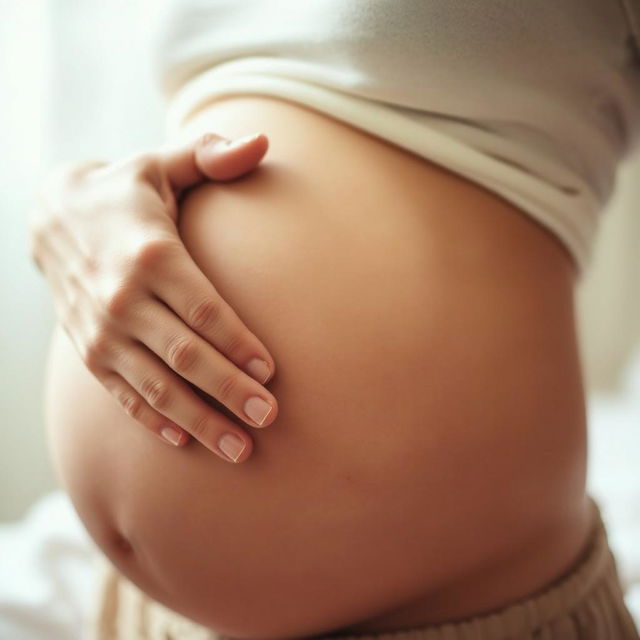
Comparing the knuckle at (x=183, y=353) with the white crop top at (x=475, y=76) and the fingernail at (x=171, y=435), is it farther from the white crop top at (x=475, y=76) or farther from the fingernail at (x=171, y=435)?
the white crop top at (x=475, y=76)

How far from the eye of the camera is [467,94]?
622 millimetres

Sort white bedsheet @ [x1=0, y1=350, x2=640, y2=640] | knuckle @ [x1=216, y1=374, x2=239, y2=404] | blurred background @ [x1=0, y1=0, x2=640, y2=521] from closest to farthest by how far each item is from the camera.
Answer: knuckle @ [x1=216, y1=374, x2=239, y2=404] → white bedsheet @ [x1=0, y1=350, x2=640, y2=640] → blurred background @ [x1=0, y1=0, x2=640, y2=521]

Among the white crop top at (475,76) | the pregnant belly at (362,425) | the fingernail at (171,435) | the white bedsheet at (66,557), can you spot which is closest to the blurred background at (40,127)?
the white bedsheet at (66,557)

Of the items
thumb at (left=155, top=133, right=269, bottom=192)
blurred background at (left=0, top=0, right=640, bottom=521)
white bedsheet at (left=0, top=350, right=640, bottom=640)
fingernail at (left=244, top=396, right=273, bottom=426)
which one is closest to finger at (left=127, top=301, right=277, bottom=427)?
fingernail at (left=244, top=396, right=273, bottom=426)

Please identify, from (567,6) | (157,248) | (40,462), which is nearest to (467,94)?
(567,6)

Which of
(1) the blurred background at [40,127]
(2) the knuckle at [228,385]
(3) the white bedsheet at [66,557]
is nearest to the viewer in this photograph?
(2) the knuckle at [228,385]

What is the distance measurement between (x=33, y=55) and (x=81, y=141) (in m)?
0.14

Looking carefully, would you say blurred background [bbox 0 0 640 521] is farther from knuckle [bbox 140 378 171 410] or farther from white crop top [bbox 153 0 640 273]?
knuckle [bbox 140 378 171 410]

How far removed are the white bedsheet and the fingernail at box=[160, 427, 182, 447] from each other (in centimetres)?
35

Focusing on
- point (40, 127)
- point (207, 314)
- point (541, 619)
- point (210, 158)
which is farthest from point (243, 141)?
point (40, 127)

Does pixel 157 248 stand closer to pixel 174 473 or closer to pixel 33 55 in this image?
pixel 174 473

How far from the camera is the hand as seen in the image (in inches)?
22.1

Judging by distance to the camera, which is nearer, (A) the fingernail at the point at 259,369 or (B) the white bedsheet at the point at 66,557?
(A) the fingernail at the point at 259,369

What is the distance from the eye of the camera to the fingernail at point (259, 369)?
0.57m
